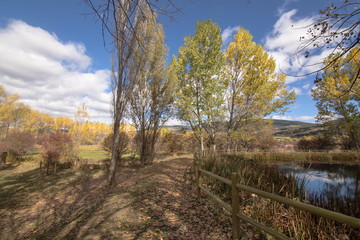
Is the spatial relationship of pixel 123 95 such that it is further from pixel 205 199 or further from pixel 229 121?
pixel 229 121

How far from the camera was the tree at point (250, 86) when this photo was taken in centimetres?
1303

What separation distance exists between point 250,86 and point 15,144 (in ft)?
82.5

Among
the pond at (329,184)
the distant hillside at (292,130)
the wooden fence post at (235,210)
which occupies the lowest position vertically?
the pond at (329,184)

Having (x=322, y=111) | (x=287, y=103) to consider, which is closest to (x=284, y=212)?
(x=287, y=103)

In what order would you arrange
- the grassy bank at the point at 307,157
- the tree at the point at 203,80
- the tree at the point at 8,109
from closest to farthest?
the tree at the point at 203,80
the grassy bank at the point at 307,157
the tree at the point at 8,109

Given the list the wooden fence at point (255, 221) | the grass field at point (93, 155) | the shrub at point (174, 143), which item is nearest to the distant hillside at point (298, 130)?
the shrub at point (174, 143)

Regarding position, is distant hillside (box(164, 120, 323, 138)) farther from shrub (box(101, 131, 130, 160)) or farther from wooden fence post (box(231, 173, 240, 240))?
wooden fence post (box(231, 173, 240, 240))

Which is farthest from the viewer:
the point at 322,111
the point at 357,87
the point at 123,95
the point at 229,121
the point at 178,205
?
the point at 322,111

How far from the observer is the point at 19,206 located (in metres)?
6.81

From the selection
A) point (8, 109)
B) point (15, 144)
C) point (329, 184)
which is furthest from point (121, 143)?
point (8, 109)

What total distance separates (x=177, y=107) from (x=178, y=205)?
1018 cm

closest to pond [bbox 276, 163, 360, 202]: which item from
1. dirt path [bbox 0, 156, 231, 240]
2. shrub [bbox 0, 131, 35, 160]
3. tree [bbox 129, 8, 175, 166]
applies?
dirt path [bbox 0, 156, 231, 240]

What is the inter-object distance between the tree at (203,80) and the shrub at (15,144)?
1914 centimetres

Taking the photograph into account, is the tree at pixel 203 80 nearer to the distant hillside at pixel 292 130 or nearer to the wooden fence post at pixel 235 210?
the distant hillside at pixel 292 130
